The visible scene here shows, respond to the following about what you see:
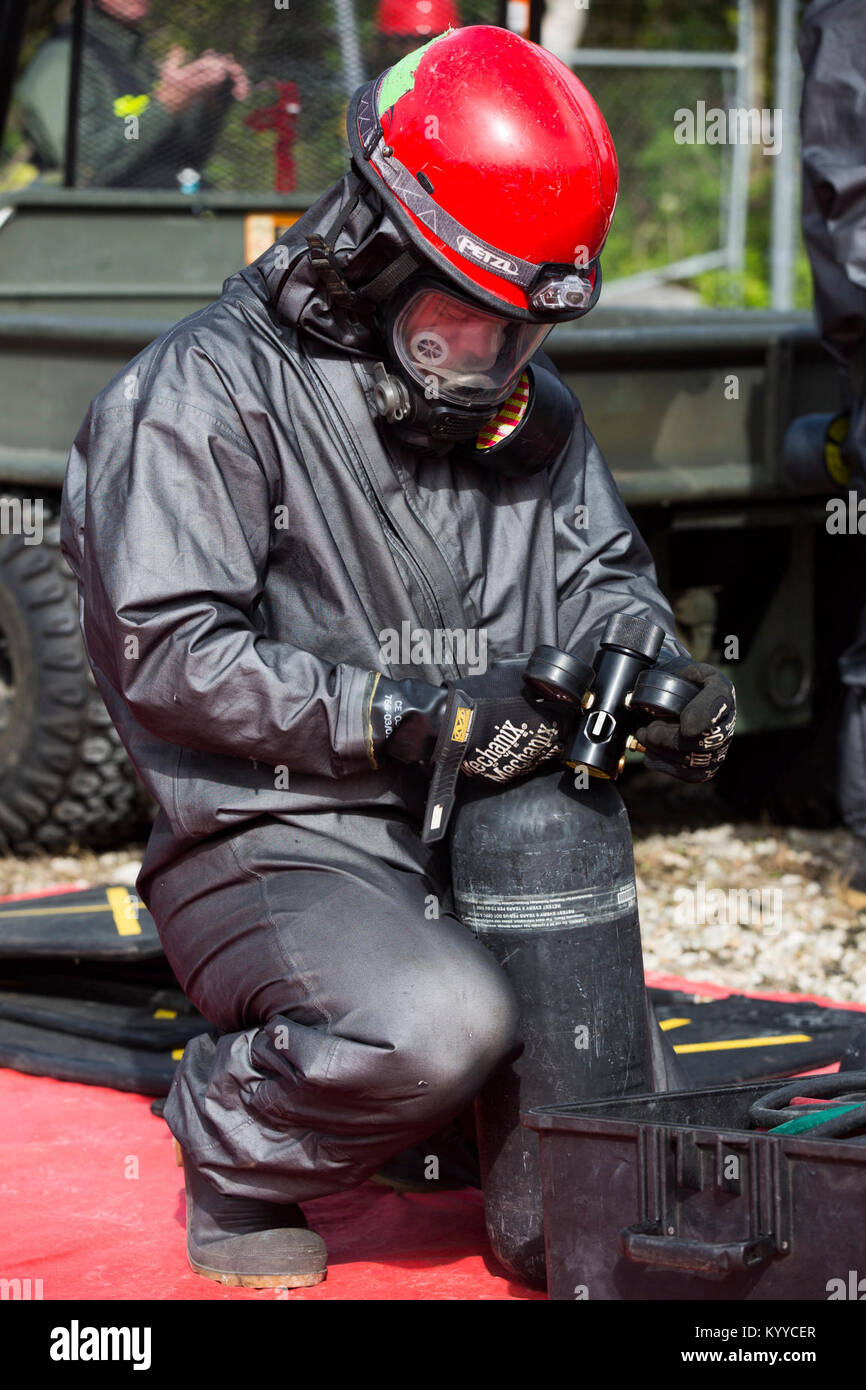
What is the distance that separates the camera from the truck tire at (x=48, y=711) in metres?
5.45

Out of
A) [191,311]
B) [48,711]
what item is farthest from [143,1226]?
[191,311]

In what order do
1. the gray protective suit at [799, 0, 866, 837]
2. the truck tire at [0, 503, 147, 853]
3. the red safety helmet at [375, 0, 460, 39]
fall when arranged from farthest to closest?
the red safety helmet at [375, 0, 460, 39]
the truck tire at [0, 503, 147, 853]
the gray protective suit at [799, 0, 866, 837]

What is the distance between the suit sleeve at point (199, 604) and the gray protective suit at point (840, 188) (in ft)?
8.58

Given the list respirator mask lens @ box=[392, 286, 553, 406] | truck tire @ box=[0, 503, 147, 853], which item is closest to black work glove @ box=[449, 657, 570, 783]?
respirator mask lens @ box=[392, 286, 553, 406]

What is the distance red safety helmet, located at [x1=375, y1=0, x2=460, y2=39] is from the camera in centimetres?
646

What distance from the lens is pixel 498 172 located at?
104 inches

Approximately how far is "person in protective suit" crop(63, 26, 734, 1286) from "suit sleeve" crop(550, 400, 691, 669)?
5.2 inches

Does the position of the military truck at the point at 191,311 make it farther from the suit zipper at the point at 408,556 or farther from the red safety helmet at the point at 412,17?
the suit zipper at the point at 408,556

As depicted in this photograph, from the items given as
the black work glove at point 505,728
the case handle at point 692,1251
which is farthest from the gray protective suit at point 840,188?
the case handle at point 692,1251

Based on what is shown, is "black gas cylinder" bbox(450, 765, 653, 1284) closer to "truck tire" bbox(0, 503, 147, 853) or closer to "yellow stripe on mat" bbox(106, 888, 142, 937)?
"yellow stripe on mat" bbox(106, 888, 142, 937)

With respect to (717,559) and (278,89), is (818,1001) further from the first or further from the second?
(278,89)

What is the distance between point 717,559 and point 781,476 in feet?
1.67

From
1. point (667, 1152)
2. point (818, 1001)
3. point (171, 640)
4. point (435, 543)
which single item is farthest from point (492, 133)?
point (818, 1001)

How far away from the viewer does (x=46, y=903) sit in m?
4.41
